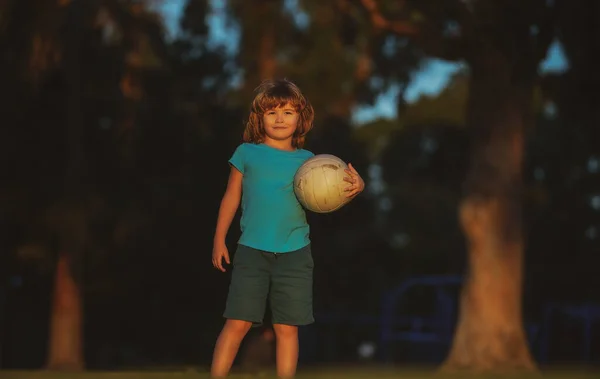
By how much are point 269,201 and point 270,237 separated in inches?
8.9

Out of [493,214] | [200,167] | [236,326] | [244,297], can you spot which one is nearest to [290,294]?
[244,297]

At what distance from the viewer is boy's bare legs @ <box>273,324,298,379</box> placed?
7.90 metres

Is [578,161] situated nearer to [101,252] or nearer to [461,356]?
[101,252]

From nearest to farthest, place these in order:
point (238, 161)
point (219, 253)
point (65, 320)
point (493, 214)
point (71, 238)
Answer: point (219, 253) < point (238, 161) < point (493, 214) < point (71, 238) < point (65, 320)

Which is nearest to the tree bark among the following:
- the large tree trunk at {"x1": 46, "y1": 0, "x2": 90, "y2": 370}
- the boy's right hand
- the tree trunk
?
the large tree trunk at {"x1": 46, "y1": 0, "x2": 90, "y2": 370}

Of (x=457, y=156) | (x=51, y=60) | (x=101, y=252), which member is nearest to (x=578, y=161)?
(x=457, y=156)

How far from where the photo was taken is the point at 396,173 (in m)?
63.3

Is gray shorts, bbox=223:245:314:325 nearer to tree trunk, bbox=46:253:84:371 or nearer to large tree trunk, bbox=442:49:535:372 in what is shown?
large tree trunk, bbox=442:49:535:372

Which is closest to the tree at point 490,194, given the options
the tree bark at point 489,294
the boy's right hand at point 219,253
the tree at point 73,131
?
the tree bark at point 489,294

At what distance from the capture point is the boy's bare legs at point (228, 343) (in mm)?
7824

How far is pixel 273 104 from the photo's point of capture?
26.1 feet

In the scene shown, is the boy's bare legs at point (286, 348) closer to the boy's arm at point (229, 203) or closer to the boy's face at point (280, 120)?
the boy's arm at point (229, 203)

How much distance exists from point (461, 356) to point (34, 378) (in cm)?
1420

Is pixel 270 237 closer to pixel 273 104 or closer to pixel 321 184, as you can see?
pixel 321 184
